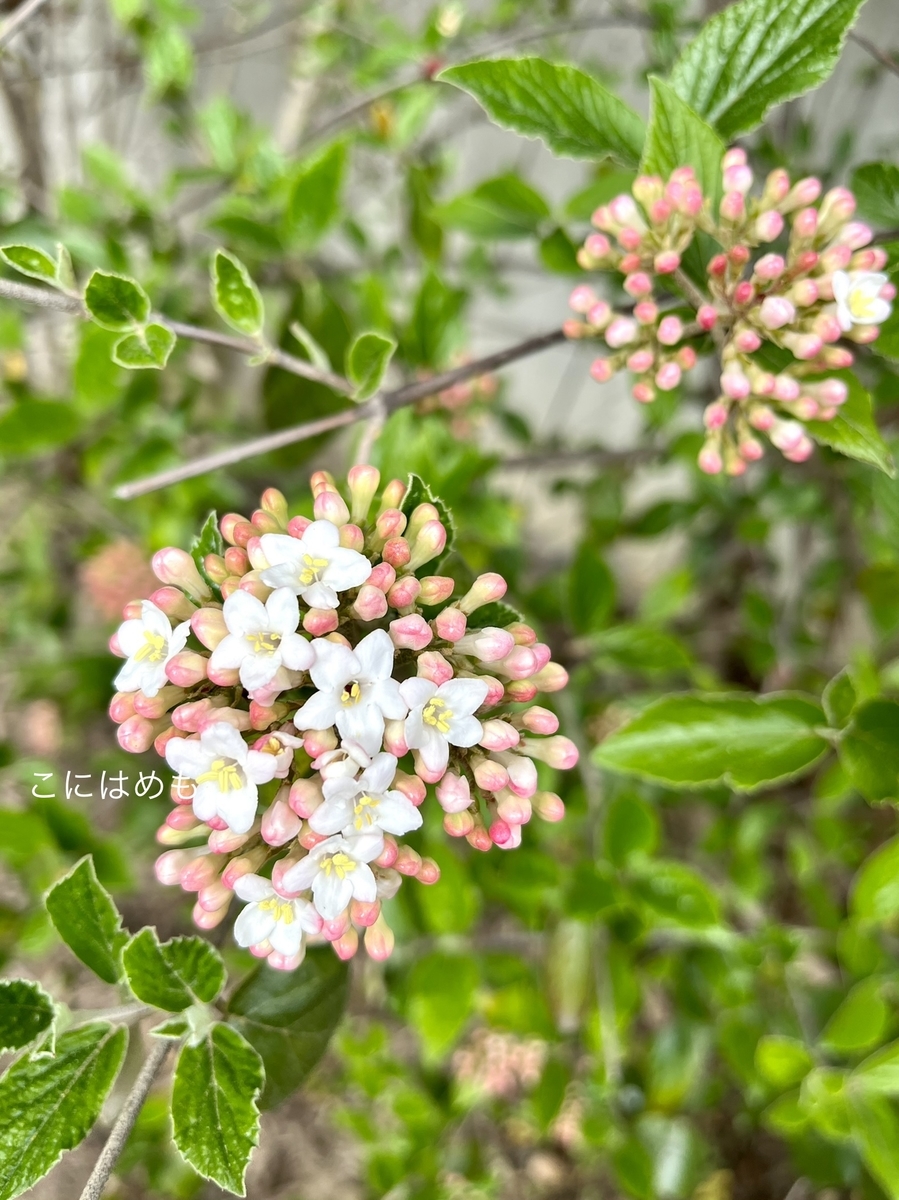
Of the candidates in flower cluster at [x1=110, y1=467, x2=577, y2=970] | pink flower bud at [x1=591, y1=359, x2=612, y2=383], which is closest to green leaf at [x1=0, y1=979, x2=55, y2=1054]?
flower cluster at [x1=110, y1=467, x2=577, y2=970]

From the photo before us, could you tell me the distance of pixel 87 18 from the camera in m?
1.80

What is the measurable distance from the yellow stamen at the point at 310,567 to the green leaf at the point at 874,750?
0.53 m

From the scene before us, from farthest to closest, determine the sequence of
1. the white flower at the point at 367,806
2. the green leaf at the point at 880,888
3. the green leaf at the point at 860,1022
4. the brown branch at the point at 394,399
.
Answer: the green leaf at the point at 860,1022 → the green leaf at the point at 880,888 → the brown branch at the point at 394,399 → the white flower at the point at 367,806

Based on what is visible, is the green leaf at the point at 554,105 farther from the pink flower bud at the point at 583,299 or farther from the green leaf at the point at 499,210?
the green leaf at the point at 499,210

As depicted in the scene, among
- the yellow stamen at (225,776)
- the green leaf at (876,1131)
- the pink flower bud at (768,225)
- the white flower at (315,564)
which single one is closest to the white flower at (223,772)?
the yellow stamen at (225,776)

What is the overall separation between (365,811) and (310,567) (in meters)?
0.17

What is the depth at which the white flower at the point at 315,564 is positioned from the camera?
1.83ft

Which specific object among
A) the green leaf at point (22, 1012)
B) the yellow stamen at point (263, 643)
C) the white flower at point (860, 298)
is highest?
the white flower at point (860, 298)

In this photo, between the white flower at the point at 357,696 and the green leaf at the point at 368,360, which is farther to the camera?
the green leaf at the point at 368,360

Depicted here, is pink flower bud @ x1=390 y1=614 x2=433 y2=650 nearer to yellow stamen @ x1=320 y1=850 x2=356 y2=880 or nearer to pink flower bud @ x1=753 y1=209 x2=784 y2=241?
yellow stamen @ x1=320 y1=850 x2=356 y2=880

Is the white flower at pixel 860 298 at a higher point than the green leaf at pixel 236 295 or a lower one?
higher

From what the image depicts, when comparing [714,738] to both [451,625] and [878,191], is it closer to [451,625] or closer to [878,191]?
[451,625]

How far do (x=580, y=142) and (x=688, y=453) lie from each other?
72 centimetres

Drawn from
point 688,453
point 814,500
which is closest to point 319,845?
point 688,453
